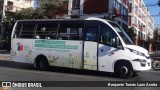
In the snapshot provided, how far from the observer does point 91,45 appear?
48.9ft

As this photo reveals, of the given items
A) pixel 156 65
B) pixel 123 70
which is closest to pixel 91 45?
pixel 123 70

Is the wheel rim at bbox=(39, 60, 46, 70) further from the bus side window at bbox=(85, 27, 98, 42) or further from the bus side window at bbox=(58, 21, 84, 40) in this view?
the bus side window at bbox=(85, 27, 98, 42)

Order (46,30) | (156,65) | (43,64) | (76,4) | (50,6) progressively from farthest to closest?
(76,4) < (50,6) < (156,65) < (43,64) < (46,30)

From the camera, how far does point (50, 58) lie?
53.9ft

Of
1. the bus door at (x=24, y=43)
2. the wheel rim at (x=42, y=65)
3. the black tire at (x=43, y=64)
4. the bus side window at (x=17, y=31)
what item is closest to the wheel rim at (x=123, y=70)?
the black tire at (x=43, y=64)

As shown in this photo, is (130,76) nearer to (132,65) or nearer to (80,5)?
(132,65)

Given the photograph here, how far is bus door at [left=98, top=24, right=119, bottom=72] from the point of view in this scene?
14413 millimetres

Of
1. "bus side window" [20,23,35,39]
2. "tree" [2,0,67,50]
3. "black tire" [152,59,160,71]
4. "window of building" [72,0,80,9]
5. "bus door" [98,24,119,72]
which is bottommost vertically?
"black tire" [152,59,160,71]

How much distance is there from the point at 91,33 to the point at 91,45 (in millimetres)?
621

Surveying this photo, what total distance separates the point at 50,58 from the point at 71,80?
12.2ft

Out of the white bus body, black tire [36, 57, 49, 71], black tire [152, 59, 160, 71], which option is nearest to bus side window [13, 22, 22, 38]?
the white bus body

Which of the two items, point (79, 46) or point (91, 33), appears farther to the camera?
point (79, 46)

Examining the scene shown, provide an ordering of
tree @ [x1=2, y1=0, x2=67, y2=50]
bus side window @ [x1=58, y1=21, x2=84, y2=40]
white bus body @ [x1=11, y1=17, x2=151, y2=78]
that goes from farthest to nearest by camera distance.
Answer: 1. tree @ [x1=2, y1=0, x2=67, y2=50]
2. bus side window @ [x1=58, y1=21, x2=84, y2=40]
3. white bus body @ [x1=11, y1=17, x2=151, y2=78]

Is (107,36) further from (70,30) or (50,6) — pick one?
(50,6)
